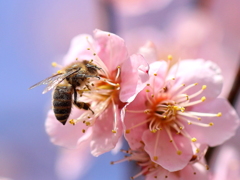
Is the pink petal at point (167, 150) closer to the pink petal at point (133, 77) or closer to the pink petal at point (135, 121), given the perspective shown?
the pink petal at point (135, 121)

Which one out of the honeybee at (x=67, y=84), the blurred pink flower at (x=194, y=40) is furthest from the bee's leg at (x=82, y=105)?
the blurred pink flower at (x=194, y=40)

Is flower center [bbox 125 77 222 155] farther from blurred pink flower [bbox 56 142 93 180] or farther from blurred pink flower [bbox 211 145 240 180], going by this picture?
blurred pink flower [bbox 56 142 93 180]

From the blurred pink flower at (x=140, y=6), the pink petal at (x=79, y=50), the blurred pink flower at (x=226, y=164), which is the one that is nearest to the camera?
the pink petal at (x=79, y=50)

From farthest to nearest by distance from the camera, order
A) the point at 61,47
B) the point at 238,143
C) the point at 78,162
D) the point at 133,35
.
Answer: the point at 61,47 < the point at 133,35 < the point at 78,162 < the point at 238,143

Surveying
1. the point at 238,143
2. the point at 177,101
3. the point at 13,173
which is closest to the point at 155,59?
the point at 177,101

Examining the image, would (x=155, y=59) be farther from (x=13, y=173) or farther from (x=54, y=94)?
(x=13, y=173)
